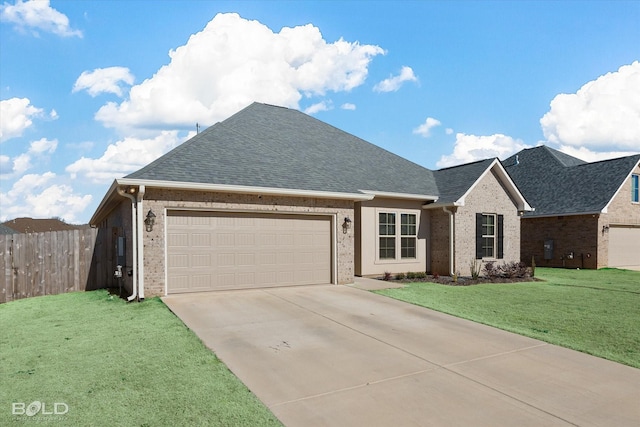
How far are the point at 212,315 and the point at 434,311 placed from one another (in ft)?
16.1

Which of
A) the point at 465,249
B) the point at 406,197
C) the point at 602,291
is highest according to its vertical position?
the point at 406,197

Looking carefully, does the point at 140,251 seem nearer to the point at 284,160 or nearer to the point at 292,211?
the point at 292,211

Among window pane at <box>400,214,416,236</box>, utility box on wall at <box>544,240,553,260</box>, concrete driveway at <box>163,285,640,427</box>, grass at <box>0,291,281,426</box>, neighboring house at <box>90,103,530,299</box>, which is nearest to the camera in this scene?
grass at <box>0,291,281,426</box>

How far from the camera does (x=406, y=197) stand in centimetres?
1566

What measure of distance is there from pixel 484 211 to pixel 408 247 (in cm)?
375

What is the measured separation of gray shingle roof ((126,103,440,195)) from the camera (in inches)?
449

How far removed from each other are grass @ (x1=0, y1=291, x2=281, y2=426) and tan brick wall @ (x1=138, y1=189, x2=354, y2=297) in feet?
6.16

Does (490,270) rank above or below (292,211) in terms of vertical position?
below

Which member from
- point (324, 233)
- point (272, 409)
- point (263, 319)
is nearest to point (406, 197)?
point (324, 233)

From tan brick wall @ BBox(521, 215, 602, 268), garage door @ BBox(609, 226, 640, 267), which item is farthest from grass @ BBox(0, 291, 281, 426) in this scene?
garage door @ BBox(609, 226, 640, 267)

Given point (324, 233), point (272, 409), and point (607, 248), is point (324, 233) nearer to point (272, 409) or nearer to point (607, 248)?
point (272, 409)

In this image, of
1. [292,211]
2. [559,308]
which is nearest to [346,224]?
[292,211]

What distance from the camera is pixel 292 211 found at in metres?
12.2

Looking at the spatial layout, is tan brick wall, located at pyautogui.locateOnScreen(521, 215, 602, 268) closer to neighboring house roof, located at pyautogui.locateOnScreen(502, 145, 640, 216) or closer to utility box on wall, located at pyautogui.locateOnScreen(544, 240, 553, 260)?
utility box on wall, located at pyautogui.locateOnScreen(544, 240, 553, 260)
